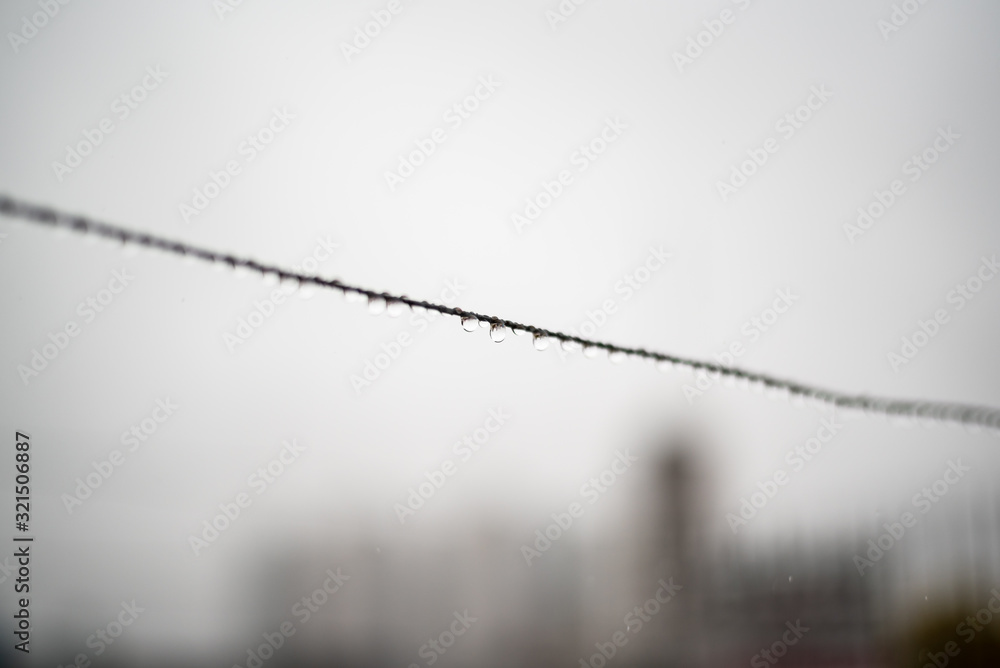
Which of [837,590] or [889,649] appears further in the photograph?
[837,590]

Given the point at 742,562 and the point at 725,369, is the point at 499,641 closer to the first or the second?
the point at 742,562

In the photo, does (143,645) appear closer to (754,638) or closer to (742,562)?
(742,562)

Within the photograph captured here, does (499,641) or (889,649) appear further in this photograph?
(499,641)

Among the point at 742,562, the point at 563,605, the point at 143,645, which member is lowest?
the point at 563,605

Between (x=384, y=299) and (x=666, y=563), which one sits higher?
(x=384, y=299)

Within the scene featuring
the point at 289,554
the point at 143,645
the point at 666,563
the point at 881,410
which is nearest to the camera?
the point at 881,410

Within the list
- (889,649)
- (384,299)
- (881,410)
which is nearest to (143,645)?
(384,299)

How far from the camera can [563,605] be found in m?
12.1

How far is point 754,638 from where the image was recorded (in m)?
5.40

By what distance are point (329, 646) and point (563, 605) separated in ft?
15.7

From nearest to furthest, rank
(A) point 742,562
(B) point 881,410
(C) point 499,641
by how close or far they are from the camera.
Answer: (B) point 881,410
(A) point 742,562
(C) point 499,641

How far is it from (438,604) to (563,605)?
2326mm

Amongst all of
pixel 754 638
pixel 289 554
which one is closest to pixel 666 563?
pixel 754 638

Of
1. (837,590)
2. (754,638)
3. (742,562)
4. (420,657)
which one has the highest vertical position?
(837,590)
